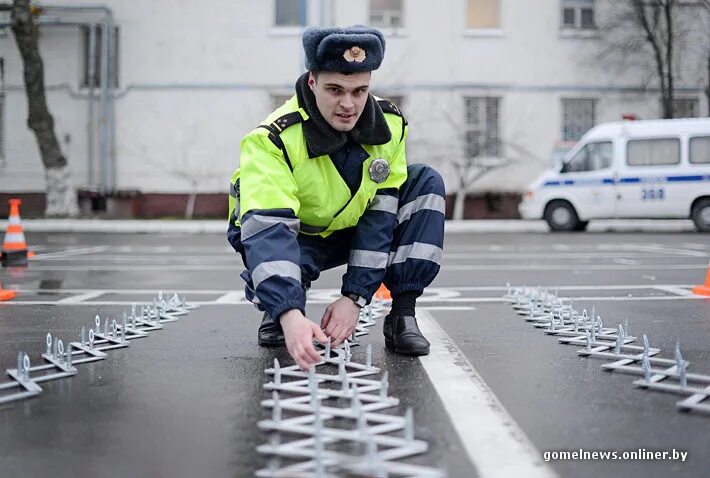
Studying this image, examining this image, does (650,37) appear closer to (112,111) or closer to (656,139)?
(656,139)

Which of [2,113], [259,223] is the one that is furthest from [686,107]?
[259,223]

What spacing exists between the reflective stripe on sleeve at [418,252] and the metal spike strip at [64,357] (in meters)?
1.50

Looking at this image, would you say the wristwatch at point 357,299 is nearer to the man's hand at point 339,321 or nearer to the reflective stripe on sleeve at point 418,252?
the man's hand at point 339,321

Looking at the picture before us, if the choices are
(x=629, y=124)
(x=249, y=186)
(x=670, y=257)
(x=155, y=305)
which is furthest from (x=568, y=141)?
(x=249, y=186)

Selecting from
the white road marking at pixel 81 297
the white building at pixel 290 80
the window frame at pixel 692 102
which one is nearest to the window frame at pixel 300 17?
the white building at pixel 290 80

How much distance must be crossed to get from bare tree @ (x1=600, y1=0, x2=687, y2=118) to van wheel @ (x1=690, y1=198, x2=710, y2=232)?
553 cm

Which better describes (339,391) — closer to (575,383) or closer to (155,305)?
(575,383)

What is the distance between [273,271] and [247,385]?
0.51m

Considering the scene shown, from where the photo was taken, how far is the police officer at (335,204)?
11.2ft

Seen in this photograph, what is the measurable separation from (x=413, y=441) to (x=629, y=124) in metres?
18.3

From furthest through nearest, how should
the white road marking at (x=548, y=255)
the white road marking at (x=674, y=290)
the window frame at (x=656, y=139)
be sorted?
the window frame at (x=656, y=139), the white road marking at (x=548, y=255), the white road marking at (x=674, y=290)

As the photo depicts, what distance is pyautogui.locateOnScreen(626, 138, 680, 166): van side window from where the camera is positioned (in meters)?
19.1

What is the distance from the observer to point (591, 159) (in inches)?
763

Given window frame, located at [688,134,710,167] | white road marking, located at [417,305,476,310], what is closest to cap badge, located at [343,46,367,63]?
white road marking, located at [417,305,476,310]
